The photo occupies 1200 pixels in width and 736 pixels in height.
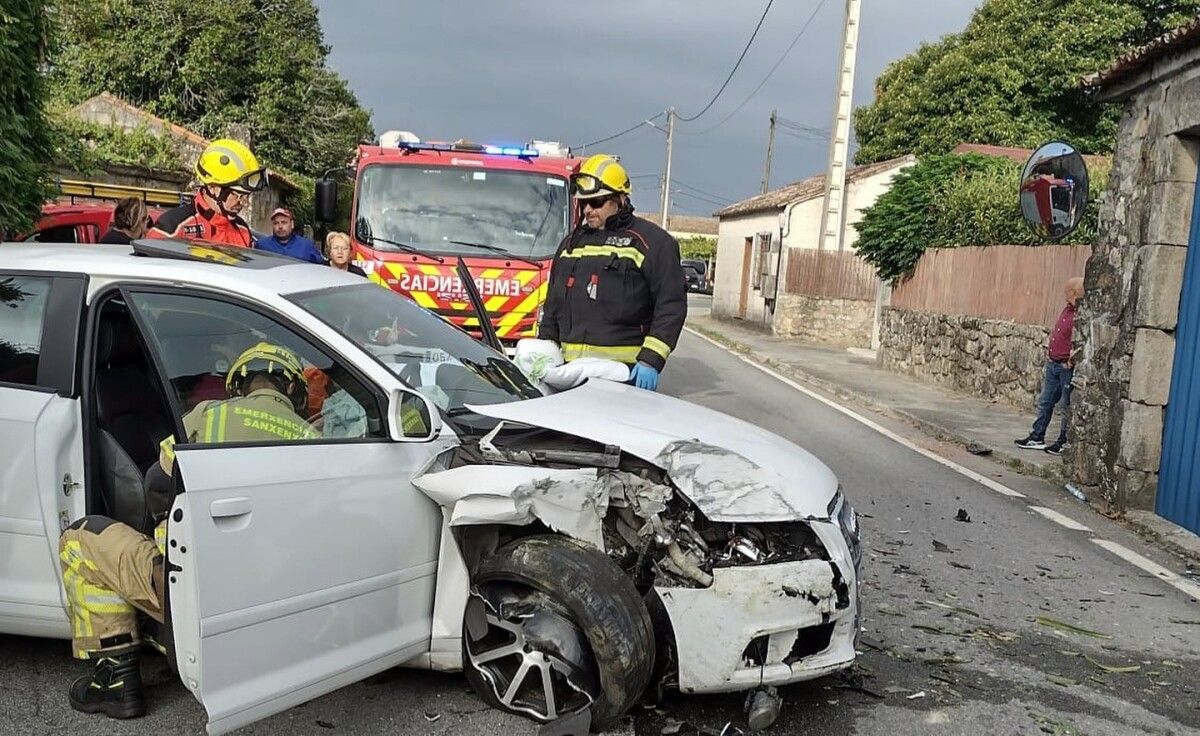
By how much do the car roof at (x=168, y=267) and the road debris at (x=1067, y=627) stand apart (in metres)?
3.70

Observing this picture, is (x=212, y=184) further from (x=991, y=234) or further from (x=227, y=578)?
(x=991, y=234)

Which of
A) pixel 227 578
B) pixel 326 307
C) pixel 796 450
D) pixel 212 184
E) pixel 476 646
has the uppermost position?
pixel 212 184

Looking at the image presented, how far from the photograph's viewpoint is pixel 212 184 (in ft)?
21.4

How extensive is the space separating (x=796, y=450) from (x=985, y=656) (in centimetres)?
136

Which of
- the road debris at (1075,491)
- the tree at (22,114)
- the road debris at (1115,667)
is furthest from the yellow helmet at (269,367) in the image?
the road debris at (1075,491)

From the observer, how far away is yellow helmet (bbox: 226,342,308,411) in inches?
144

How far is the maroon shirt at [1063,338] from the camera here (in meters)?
10.7

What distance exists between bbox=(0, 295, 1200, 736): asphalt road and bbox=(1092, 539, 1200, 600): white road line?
10 cm

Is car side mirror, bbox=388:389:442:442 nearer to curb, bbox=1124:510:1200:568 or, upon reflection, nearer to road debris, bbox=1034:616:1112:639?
road debris, bbox=1034:616:1112:639

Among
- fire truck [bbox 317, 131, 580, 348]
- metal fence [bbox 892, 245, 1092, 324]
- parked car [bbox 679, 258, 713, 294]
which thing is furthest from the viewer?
parked car [bbox 679, 258, 713, 294]

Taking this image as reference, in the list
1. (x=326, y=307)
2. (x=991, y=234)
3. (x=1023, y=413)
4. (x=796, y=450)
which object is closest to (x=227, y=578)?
(x=326, y=307)

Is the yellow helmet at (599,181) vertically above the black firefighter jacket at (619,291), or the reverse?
the yellow helmet at (599,181)

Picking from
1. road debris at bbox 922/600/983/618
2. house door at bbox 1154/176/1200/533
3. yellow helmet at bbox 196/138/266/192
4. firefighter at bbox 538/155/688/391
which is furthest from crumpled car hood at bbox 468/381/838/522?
house door at bbox 1154/176/1200/533

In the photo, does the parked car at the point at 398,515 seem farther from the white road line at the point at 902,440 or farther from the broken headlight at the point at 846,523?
the white road line at the point at 902,440
